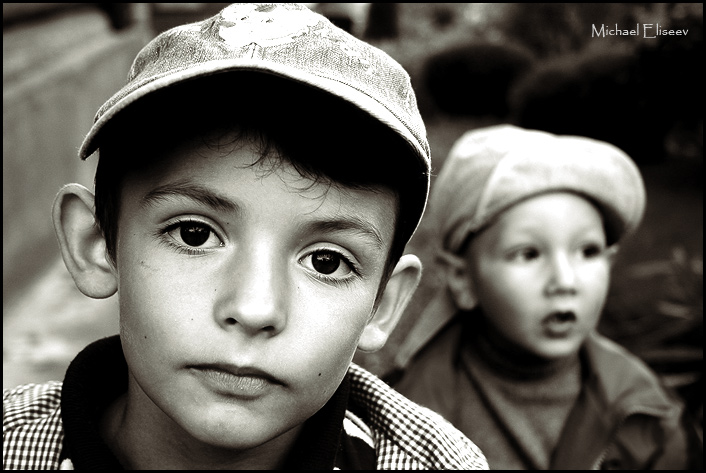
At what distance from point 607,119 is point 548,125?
1.70 meters

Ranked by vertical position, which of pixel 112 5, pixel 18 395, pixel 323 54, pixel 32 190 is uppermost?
pixel 112 5

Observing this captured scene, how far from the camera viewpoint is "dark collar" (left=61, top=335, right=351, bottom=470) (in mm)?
1645

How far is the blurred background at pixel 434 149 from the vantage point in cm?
439

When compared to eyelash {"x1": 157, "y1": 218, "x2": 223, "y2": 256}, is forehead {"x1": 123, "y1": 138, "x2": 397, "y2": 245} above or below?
above

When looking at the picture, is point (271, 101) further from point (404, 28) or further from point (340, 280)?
point (404, 28)

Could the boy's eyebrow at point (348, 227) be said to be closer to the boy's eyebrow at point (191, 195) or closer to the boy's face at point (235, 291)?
the boy's face at point (235, 291)

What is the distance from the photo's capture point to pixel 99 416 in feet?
6.08

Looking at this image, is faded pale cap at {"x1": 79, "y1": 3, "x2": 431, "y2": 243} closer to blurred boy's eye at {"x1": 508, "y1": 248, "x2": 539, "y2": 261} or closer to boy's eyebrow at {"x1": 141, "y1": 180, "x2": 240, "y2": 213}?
boy's eyebrow at {"x1": 141, "y1": 180, "x2": 240, "y2": 213}

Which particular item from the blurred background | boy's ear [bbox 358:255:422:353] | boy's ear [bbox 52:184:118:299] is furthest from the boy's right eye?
the blurred background

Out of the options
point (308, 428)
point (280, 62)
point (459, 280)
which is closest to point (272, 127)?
point (280, 62)

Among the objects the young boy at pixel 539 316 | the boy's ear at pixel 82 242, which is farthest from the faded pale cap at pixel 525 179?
the boy's ear at pixel 82 242

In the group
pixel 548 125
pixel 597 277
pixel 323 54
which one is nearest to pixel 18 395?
pixel 323 54

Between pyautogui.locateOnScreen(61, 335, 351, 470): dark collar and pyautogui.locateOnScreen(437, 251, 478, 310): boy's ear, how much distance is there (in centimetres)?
133

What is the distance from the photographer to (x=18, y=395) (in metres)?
1.96
